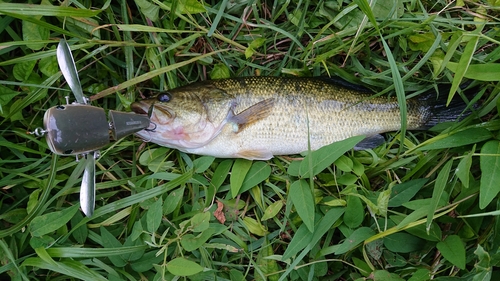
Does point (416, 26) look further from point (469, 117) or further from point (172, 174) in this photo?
point (172, 174)

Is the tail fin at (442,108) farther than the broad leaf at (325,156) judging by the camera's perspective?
Yes

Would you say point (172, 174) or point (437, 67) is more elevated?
point (437, 67)

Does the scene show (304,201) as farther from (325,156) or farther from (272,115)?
(272,115)

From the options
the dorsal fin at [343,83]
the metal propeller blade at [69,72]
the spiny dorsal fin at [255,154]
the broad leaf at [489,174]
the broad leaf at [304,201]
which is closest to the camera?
the metal propeller blade at [69,72]

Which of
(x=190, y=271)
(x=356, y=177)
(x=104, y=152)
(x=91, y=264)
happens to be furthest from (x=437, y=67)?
(x=91, y=264)

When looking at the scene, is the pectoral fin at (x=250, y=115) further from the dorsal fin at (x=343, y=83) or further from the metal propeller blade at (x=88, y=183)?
the metal propeller blade at (x=88, y=183)

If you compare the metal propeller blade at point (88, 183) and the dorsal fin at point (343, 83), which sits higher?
the dorsal fin at point (343, 83)

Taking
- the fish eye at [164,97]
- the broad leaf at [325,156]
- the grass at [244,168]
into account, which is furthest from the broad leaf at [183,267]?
the fish eye at [164,97]
